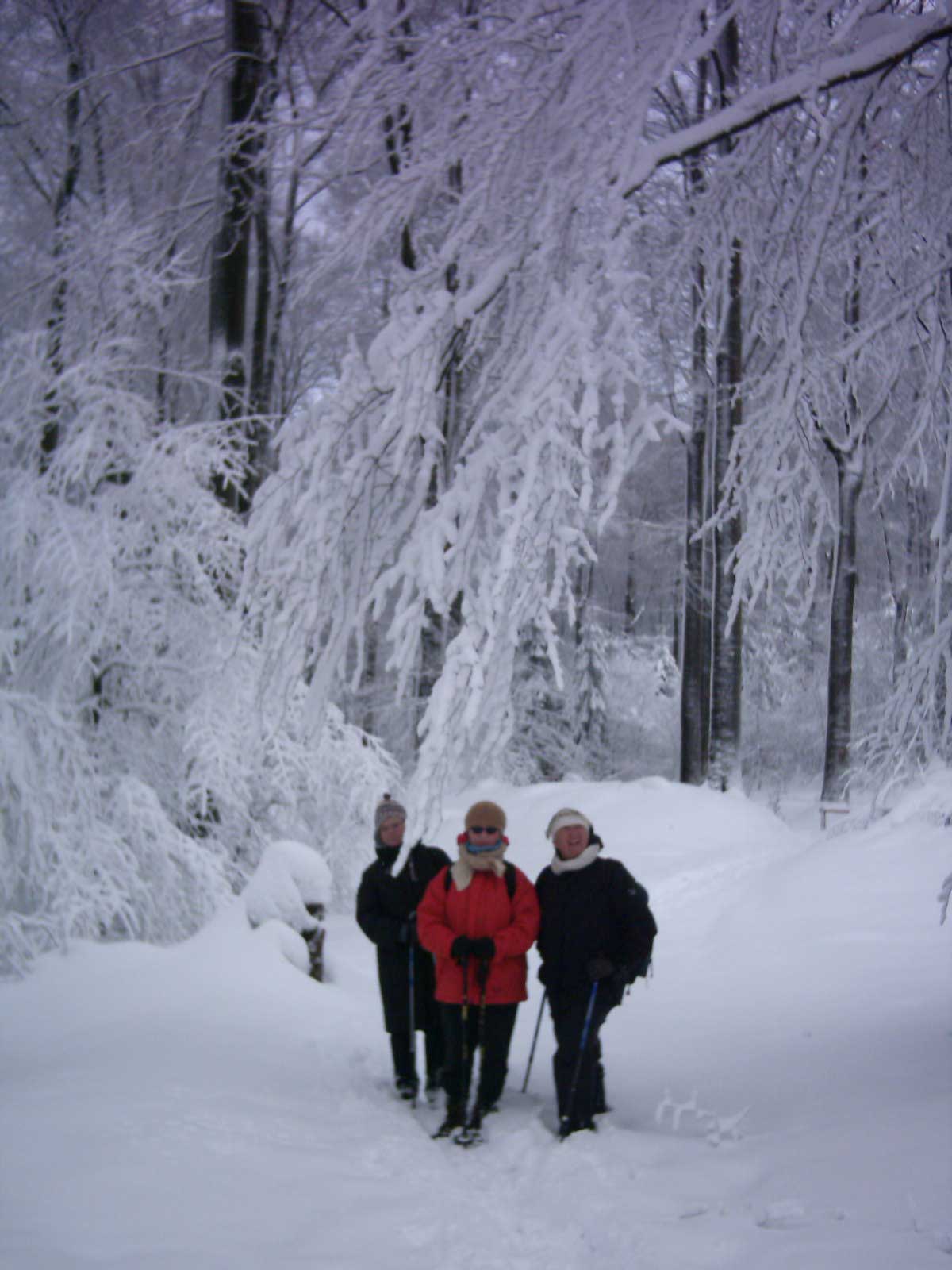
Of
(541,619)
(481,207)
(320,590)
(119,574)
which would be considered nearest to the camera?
Answer: (541,619)

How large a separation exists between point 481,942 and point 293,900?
3309 millimetres

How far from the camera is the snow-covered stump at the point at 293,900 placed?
755 centimetres

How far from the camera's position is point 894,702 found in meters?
3.83

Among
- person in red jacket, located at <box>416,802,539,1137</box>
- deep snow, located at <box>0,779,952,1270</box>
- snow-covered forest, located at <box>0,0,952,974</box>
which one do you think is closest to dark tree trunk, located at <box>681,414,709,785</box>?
snow-covered forest, located at <box>0,0,952,974</box>

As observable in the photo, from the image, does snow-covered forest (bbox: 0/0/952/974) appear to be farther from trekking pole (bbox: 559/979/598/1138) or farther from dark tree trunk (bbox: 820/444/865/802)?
trekking pole (bbox: 559/979/598/1138)

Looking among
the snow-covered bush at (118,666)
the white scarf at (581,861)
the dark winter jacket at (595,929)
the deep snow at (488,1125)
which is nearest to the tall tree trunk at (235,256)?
the snow-covered bush at (118,666)

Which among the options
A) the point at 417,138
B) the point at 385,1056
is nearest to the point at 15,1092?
the point at 385,1056

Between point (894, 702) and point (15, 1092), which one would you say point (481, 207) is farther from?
point (15, 1092)

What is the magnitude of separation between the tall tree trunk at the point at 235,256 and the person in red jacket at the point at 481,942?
5321 mm

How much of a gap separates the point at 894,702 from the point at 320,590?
2190 mm

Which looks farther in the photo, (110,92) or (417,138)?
(110,92)

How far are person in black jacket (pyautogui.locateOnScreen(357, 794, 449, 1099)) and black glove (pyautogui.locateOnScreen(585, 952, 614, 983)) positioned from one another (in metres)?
1.04

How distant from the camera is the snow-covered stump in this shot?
297 inches

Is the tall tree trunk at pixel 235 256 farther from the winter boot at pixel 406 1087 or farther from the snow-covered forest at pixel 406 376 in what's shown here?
the winter boot at pixel 406 1087
